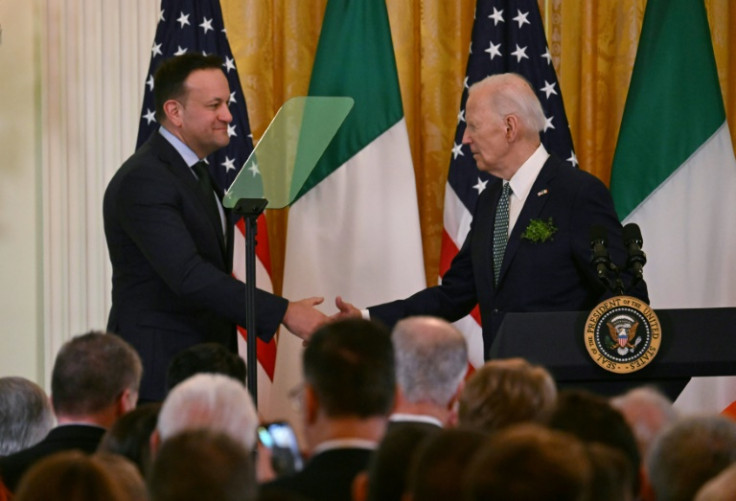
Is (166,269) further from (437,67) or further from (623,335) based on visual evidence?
(437,67)

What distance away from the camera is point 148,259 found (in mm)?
5184

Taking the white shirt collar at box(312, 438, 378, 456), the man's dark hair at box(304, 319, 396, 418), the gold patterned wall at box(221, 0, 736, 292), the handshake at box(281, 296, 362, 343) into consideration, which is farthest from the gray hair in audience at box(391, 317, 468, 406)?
the gold patterned wall at box(221, 0, 736, 292)

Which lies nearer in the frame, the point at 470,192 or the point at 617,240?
the point at 617,240

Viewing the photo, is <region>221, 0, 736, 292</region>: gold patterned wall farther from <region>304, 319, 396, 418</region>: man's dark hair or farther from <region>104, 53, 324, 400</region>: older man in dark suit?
<region>304, 319, 396, 418</region>: man's dark hair

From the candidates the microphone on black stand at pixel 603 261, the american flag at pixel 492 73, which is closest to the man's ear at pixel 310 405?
the microphone on black stand at pixel 603 261

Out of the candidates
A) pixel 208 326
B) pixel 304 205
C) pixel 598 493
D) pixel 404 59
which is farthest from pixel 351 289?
pixel 598 493

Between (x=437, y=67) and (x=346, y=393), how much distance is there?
4.58 metres

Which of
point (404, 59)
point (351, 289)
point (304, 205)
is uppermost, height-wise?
point (404, 59)

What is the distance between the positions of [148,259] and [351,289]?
1987 mm

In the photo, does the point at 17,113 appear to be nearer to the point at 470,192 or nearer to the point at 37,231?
the point at 37,231

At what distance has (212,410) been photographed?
2.96 metres

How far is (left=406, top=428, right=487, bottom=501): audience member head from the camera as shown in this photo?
6.81 feet

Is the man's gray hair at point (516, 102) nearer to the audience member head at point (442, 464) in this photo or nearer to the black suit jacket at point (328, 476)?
the black suit jacket at point (328, 476)

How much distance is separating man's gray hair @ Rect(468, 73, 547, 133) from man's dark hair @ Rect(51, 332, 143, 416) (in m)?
2.40
